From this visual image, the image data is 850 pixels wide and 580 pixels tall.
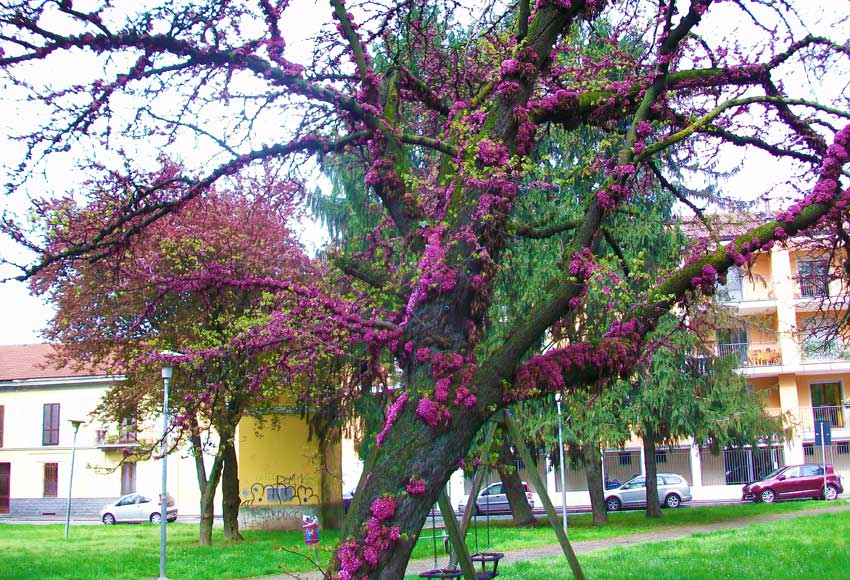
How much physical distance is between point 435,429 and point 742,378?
777 inches

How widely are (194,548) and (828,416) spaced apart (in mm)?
29791

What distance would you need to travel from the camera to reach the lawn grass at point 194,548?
16.1 metres

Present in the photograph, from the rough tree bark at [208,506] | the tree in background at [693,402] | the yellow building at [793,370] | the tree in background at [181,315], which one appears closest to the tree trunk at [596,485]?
the tree in background at [693,402]

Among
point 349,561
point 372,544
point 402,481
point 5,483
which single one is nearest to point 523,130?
point 402,481

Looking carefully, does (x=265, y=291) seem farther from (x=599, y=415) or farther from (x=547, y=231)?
(x=599, y=415)

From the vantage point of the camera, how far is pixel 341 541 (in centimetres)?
586

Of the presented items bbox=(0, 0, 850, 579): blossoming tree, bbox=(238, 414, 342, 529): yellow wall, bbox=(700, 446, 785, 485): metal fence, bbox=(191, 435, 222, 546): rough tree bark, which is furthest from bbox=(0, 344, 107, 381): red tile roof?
bbox=(0, 0, 850, 579): blossoming tree

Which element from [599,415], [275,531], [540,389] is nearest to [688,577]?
[540,389]

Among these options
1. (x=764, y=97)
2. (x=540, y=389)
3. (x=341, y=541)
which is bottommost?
(x=341, y=541)

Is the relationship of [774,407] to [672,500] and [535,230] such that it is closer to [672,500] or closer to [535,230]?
[672,500]

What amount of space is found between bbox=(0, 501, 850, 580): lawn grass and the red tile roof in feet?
51.8

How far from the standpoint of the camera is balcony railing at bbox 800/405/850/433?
39.2 m

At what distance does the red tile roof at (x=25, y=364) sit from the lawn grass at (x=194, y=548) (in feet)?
51.8

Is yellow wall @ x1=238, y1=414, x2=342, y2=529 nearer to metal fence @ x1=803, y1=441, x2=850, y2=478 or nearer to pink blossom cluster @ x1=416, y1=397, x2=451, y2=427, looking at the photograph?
pink blossom cluster @ x1=416, y1=397, x2=451, y2=427
